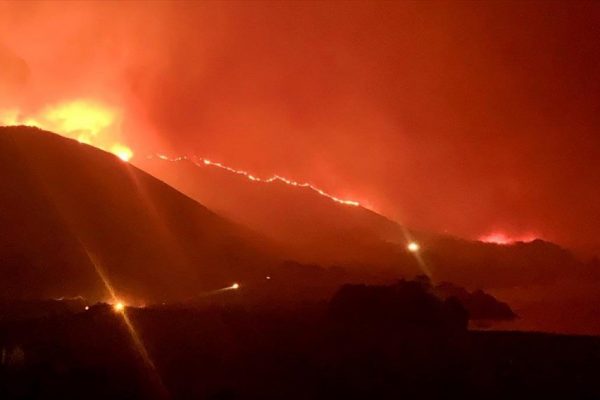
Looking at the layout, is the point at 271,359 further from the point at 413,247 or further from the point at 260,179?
the point at 260,179

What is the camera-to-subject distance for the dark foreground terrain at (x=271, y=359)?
12430 mm

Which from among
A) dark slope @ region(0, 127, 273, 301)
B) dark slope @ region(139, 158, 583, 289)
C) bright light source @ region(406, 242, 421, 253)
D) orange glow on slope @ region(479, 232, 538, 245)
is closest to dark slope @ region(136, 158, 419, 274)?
dark slope @ region(139, 158, 583, 289)

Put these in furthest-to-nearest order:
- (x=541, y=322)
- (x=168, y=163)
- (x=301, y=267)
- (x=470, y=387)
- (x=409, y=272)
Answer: (x=168, y=163), (x=409, y=272), (x=301, y=267), (x=541, y=322), (x=470, y=387)

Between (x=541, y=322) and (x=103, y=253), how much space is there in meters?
20.5

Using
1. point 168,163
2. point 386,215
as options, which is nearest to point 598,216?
point 386,215

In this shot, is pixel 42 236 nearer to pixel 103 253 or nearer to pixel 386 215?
pixel 103 253

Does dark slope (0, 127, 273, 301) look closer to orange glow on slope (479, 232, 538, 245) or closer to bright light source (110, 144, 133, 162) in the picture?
bright light source (110, 144, 133, 162)

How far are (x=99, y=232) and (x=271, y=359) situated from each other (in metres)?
21.7

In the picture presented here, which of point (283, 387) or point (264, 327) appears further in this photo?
point (264, 327)

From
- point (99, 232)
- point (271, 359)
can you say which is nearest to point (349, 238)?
point (99, 232)

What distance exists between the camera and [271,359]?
14883 mm

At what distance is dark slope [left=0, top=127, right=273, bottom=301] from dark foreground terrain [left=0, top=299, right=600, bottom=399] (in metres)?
9.07

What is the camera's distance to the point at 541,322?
86.1 feet

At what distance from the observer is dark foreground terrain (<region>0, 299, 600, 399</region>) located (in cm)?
1243
